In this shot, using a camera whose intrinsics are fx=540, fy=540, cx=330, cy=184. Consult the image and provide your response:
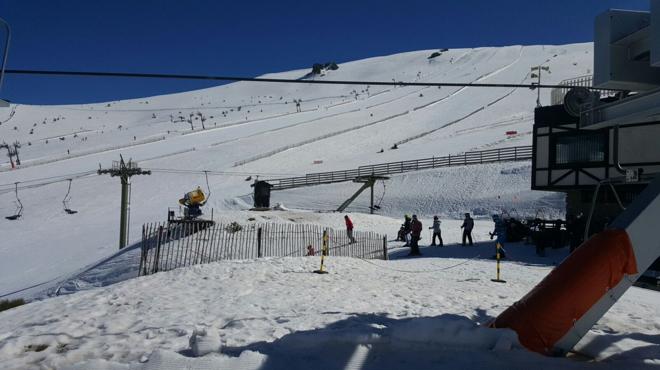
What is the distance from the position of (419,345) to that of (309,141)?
202 feet

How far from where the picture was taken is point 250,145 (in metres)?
64.8

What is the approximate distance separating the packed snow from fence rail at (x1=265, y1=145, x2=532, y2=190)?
129cm

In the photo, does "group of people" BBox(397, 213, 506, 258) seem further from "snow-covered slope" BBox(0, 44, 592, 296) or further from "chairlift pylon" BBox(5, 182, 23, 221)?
"chairlift pylon" BBox(5, 182, 23, 221)

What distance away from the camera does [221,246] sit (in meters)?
16.8

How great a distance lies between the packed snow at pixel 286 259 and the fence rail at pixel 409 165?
1.29 meters

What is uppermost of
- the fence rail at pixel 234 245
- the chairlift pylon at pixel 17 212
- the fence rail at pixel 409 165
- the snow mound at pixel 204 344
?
the fence rail at pixel 409 165

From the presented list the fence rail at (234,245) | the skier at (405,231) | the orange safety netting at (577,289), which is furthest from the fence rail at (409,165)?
the orange safety netting at (577,289)

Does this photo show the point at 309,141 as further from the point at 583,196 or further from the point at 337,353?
the point at 337,353

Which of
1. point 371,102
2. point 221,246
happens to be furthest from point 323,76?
point 221,246

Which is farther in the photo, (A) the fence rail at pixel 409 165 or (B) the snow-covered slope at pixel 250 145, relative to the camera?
(A) the fence rail at pixel 409 165

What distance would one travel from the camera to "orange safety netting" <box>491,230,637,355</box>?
551 centimetres

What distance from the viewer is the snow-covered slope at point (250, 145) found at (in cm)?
3528

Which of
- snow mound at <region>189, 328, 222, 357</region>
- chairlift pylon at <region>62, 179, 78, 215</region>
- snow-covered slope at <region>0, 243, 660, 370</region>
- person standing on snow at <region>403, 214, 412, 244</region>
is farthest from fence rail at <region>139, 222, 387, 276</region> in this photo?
chairlift pylon at <region>62, 179, 78, 215</region>

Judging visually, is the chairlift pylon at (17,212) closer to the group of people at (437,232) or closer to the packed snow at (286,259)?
the packed snow at (286,259)
